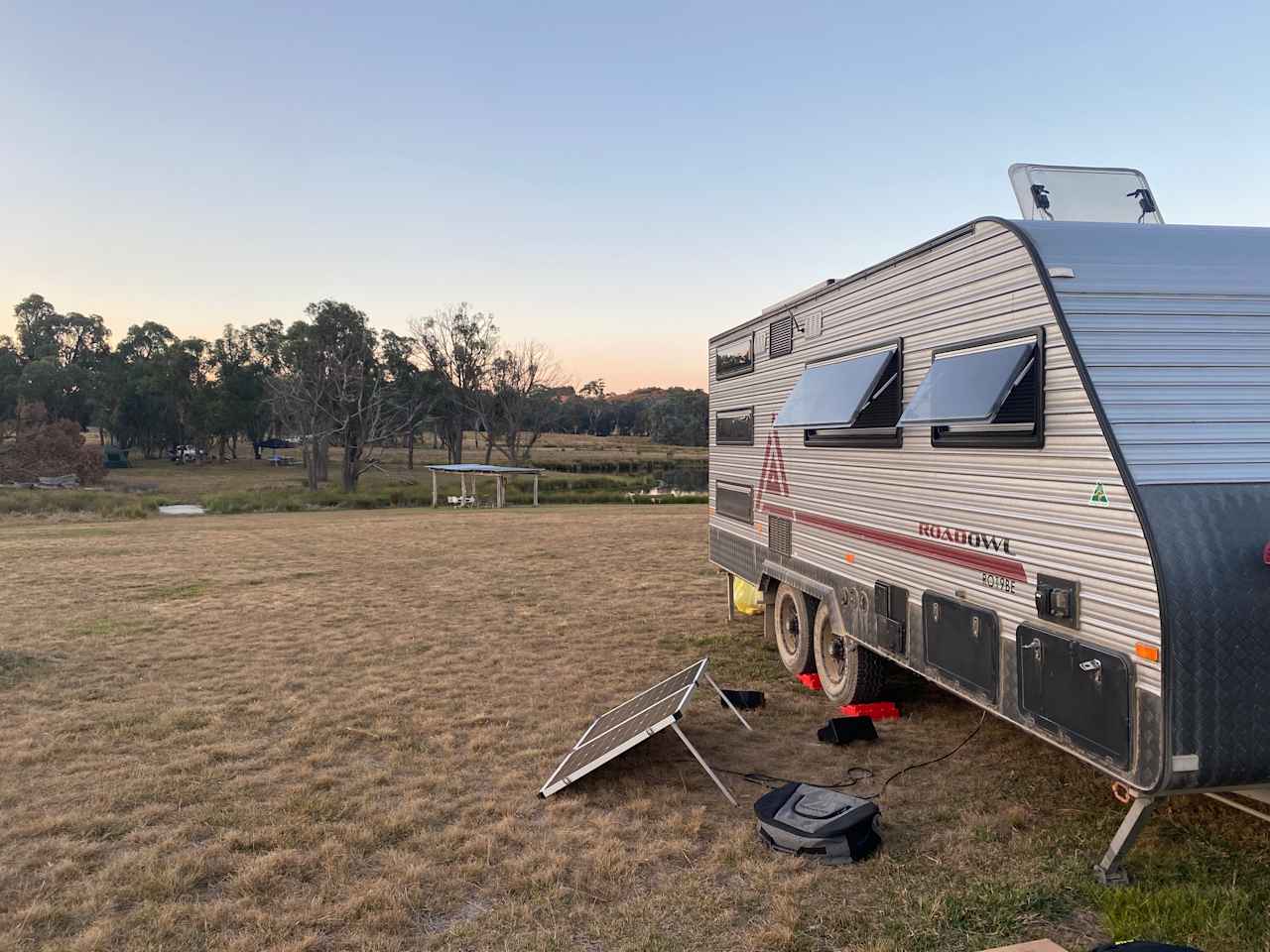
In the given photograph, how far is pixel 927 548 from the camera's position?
4.96 meters

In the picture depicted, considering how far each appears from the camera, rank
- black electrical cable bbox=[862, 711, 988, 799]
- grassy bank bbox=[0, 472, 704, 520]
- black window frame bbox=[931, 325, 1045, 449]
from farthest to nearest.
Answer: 1. grassy bank bbox=[0, 472, 704, 520]
2. black electrical cable bbox=[862, 711, 988, 799]
3. black window frame bbox=[931, 325, 1045, 449]

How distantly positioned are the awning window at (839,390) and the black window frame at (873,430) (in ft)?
0.10

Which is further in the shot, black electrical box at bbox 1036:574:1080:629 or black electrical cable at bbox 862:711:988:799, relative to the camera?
black electrical cable at bbox 862:711:988:799

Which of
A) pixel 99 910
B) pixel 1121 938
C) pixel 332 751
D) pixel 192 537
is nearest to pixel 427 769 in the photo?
pixel 332 751

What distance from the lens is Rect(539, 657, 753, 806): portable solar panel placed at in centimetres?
500

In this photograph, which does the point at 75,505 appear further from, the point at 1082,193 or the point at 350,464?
the point at 1082,193

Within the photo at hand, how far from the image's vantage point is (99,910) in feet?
12.7

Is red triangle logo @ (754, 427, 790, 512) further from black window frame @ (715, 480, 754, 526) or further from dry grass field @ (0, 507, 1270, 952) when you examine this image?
dry grass field @ (0, 507, 1270, 952)

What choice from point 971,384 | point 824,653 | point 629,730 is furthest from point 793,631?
point 971,384

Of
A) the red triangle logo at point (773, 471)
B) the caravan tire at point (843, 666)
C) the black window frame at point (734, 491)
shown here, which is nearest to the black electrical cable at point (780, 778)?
the caravan tire at point (843, 666)

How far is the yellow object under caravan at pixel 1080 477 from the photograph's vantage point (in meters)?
3.21

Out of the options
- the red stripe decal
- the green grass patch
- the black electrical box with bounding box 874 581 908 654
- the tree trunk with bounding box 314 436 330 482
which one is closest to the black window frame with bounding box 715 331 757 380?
the red stripe decal

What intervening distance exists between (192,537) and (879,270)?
738 inches

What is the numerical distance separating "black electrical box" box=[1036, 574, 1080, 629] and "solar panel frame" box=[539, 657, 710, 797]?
7.05 ft
